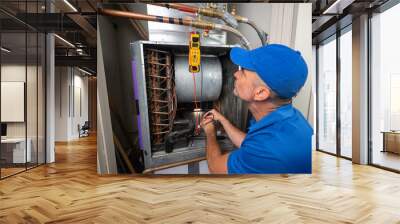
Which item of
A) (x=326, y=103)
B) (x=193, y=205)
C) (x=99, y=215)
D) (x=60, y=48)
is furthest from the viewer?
(x=60, y=48)

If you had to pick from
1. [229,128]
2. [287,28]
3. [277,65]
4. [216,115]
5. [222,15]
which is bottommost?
[229,128]

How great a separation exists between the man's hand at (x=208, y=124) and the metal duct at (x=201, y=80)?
254 mm

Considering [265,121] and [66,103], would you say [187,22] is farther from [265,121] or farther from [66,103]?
[66,103]

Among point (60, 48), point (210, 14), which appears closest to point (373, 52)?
point (210, 14)

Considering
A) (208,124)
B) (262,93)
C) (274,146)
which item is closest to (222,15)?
(262,93)

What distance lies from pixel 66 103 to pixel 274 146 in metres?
11.2

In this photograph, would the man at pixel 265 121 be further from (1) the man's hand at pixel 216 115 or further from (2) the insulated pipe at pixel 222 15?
(2) the insulated pipe at pixel 222 15

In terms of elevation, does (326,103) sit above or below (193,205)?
above

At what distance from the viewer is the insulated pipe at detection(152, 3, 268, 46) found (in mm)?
5324

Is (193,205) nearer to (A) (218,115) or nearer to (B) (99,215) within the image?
(B) (99,215)

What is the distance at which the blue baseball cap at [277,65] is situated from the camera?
513cm

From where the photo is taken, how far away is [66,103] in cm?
1439

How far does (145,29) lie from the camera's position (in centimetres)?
525

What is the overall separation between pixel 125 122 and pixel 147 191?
3.63ft
